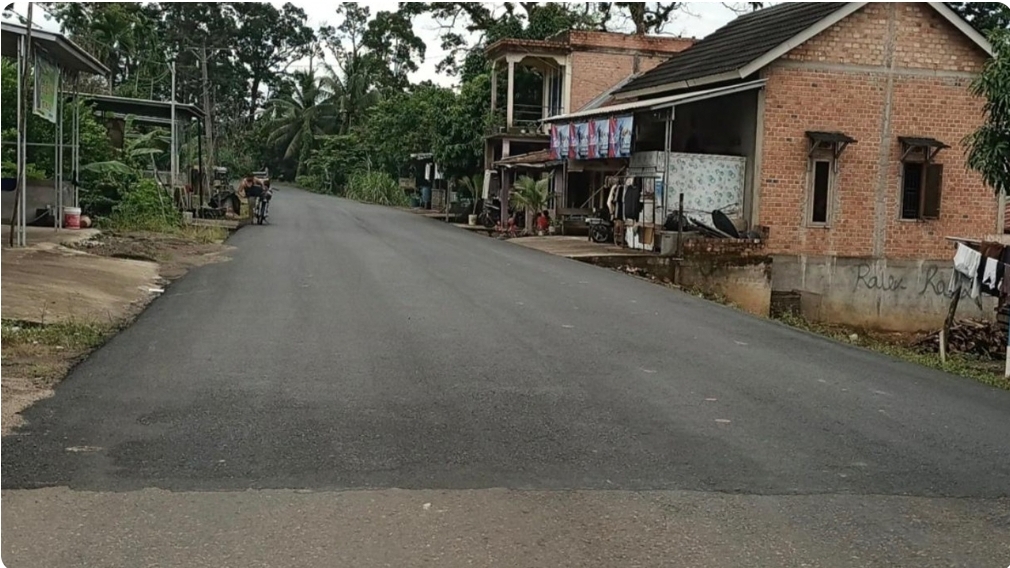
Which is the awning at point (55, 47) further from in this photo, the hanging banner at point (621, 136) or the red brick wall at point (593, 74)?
the red brick wall at point (593, 74)

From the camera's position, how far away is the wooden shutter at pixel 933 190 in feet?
68.9

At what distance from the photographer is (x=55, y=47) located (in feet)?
53.7

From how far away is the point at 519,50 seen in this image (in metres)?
31.8

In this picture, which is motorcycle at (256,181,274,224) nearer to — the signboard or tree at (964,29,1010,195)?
the signboard

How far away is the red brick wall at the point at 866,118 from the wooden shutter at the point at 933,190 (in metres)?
0.14

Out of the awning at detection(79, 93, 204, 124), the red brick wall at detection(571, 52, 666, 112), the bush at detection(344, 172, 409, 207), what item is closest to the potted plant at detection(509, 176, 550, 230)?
the red brick wall at detection(571, 52, 666, 112)

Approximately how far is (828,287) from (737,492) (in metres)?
16.3

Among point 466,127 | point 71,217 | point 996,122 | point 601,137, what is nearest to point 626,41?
point 466,127

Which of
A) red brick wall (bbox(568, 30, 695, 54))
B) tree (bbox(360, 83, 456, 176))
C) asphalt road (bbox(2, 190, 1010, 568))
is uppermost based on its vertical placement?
red brick wall (bbox(568, 30, 695, 54))

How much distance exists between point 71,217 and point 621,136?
11.7m

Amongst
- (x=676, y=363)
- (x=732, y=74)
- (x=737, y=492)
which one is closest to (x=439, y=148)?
(x=732, y=74)

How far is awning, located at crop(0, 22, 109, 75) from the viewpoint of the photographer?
1534 centimetres

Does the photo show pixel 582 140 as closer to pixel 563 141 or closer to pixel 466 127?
pixel 563 141

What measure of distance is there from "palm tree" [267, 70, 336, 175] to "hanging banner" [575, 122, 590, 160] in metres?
44.2
